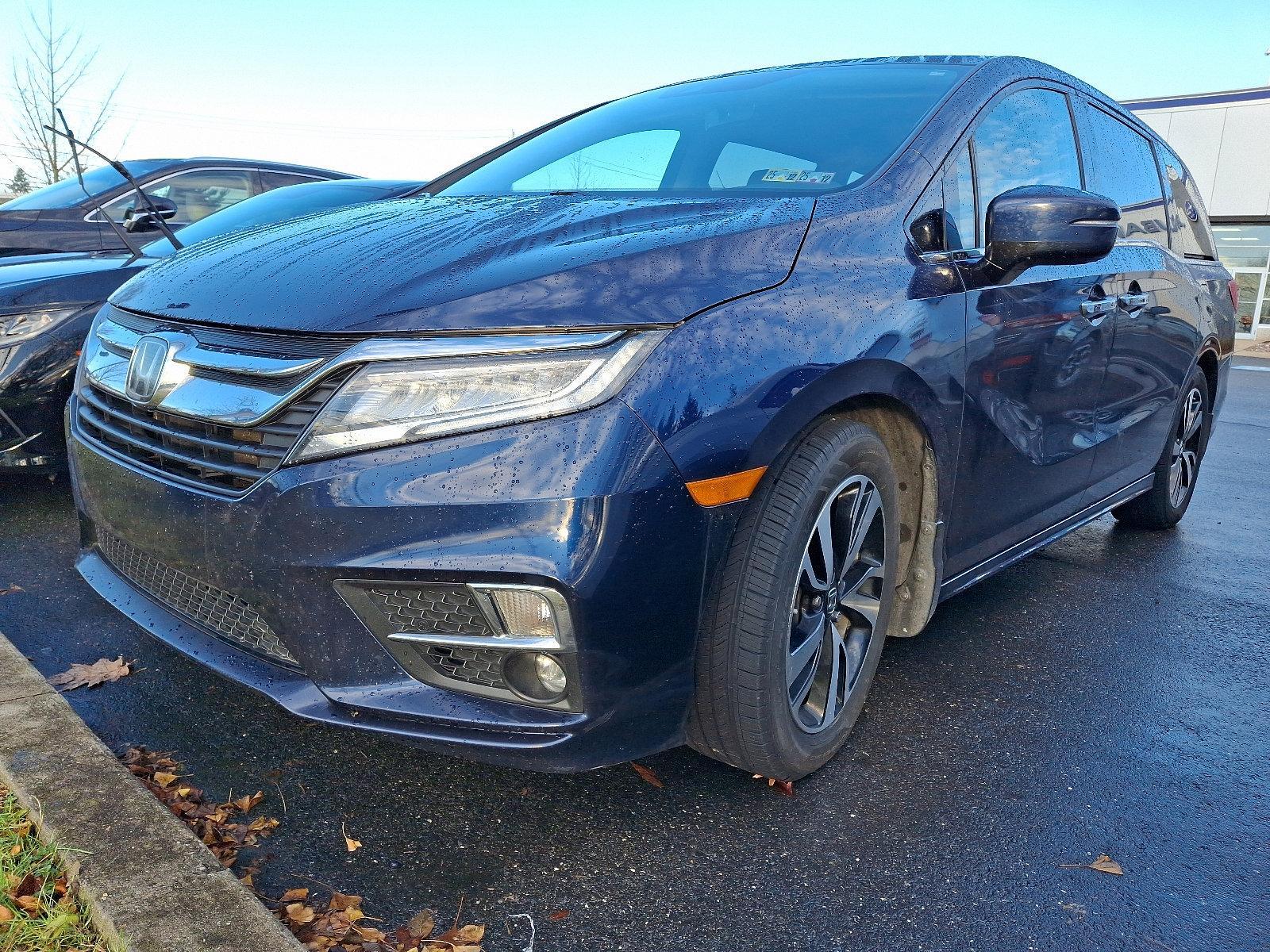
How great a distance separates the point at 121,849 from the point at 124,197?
5495 millimetres

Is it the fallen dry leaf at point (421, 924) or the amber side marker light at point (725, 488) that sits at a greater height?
the amber side marker light at point (725, 488)

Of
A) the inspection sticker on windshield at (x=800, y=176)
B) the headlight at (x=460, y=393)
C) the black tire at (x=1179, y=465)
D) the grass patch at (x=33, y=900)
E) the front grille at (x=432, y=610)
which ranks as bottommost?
the black tire at (x=1179, y=465)

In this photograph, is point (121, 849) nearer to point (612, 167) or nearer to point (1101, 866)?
point (1101, 866)

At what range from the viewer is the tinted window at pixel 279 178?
6711 millimetres

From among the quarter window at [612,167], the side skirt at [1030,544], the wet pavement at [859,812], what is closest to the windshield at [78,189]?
the wet pavement at [859,812]

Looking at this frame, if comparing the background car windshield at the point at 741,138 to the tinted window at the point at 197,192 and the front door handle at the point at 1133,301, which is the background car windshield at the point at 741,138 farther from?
the tinted window at the point at 197,192

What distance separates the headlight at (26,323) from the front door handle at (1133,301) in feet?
12.0

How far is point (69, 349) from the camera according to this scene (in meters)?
3.71

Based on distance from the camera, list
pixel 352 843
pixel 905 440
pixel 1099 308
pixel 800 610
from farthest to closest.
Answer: pixel 1099 308 → pixel 905 440 → pixel 800 610 → pixel 352 843

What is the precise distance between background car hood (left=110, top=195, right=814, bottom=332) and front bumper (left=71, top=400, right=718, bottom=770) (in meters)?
0.24

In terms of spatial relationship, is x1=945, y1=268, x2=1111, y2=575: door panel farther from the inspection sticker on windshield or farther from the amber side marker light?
the amber side marker light

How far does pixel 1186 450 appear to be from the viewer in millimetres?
4535

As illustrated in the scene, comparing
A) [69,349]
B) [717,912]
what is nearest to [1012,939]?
[717,912]

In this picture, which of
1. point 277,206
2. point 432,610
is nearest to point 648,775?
point 432,610
